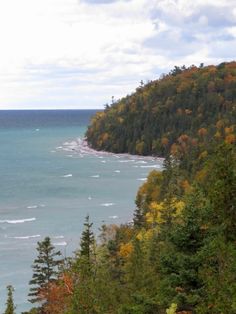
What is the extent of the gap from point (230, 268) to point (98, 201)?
3426 inches

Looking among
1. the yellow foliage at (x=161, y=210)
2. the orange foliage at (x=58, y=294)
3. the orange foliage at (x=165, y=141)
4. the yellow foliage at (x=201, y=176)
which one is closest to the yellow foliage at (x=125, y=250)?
the yellow foliage at (x=161, y=210)

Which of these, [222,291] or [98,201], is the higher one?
[222,291]

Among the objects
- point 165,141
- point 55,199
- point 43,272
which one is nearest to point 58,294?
point 43,272

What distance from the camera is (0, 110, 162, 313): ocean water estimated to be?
7088cm

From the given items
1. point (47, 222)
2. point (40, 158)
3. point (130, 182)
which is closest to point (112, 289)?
point (47, 222)

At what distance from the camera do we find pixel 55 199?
11125cm

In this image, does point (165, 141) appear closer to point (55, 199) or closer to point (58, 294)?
point (55, 199)

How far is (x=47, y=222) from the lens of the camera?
8956 centimetres

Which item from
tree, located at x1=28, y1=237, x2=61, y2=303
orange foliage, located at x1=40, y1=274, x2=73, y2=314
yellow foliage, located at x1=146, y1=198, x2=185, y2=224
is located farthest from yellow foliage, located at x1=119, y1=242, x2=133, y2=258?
orange foliage, located at x1=40, y1=274, x2=73, y2=314

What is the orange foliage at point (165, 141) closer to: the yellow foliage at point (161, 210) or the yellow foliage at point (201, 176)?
the yellow foliage at point (201, 176)

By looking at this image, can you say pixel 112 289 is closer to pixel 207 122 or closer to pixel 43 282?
pixel 43 282

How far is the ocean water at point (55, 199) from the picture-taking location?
2790 inches

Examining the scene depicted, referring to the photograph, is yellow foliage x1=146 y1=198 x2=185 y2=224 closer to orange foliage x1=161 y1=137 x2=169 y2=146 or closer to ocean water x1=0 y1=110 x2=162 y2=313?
ocean water x1=0 y1=110 x2=162 y2=313

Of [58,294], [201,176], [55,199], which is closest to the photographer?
[58,294]
